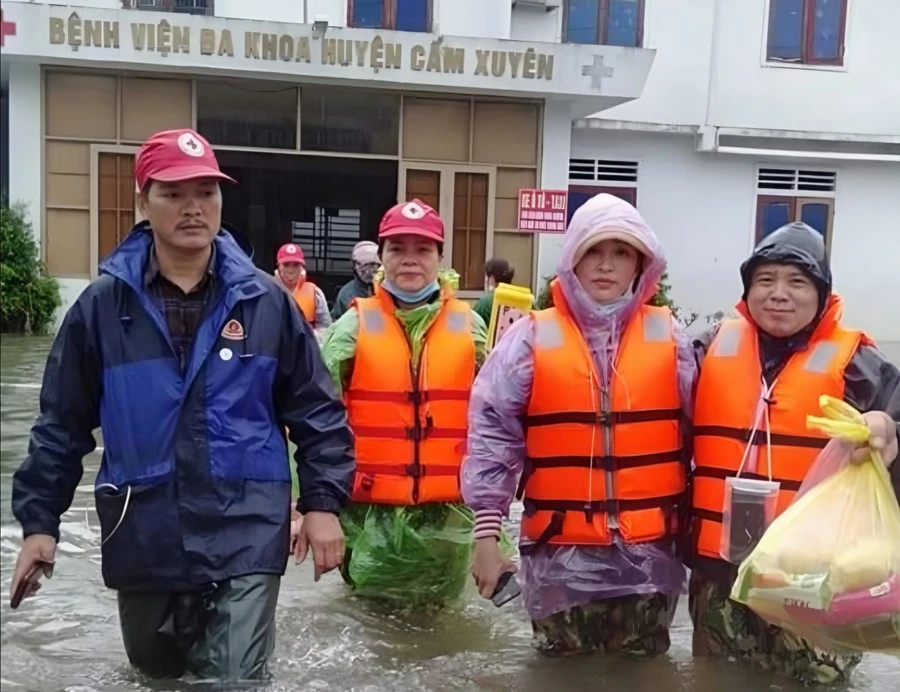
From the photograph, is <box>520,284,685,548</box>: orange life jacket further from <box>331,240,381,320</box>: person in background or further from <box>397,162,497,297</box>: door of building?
<box>397,162,497,297</box>: door of building

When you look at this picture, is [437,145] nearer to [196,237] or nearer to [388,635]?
[388,635]

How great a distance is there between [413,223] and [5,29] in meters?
3.04

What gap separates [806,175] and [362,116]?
7057 millimetres

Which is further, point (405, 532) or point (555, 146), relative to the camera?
point (555, 146)

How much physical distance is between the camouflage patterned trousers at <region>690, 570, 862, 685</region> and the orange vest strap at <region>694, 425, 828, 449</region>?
17.8 inches

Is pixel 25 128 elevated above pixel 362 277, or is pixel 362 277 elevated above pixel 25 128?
pixel 25 128

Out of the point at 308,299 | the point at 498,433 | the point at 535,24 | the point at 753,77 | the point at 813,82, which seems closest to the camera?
the point at 498,433

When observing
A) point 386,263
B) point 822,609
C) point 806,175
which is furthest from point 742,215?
point 822,609

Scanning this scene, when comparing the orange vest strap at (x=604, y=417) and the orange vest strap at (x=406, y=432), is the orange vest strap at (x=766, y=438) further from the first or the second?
the orange vest strap at (x=406, y=432)

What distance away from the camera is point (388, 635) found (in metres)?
4.23

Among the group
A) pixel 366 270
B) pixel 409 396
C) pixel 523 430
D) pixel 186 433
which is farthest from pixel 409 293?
pixel 366 270

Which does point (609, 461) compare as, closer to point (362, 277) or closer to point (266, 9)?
point (362, 277)

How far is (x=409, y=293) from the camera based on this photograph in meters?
4.25

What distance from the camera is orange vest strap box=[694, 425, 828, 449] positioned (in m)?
3.10
